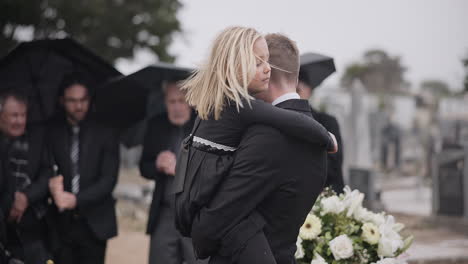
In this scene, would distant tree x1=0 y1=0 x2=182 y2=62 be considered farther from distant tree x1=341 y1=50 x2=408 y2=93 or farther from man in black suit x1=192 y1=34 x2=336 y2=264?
distant tree x1=341 y1=50 x2=408 y2=93

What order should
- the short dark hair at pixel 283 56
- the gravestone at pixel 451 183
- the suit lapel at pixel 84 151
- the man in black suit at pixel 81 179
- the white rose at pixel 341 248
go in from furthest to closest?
the gravestone at pixel 451 183, the suit lapel at pixel 84 151, the man in black suit at pixel 81 179, the white rose at pixel 341 248, the short dark hair at pixel 283 56

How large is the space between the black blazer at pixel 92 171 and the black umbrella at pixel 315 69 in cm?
176

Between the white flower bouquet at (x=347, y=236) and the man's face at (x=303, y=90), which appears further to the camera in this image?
the man's face at (x=303, y=90)

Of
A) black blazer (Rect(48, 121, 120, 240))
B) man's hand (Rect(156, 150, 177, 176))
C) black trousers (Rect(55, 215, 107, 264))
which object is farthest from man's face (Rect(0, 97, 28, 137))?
man's hand (Rect(156, 150, 177, 176))

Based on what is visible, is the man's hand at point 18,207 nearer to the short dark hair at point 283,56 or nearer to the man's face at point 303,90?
the man's face at point 303,90

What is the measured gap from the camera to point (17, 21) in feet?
60.6

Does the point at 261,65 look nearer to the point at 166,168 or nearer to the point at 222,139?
the point at 222,139

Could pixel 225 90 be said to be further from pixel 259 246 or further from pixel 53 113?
pixel 53 113

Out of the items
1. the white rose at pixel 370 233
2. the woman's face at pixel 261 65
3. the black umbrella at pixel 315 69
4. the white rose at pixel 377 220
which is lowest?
the white rose at pixel 370 233

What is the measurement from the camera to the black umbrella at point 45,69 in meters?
4.59

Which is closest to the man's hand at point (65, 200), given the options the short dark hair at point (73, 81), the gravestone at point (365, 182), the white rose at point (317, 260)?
the short dark hair at point (73, 81)

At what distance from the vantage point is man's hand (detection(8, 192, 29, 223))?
4242 millimetres

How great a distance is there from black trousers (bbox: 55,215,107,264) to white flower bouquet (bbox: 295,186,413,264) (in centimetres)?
181

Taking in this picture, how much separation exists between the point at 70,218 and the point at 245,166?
8.62 feet
